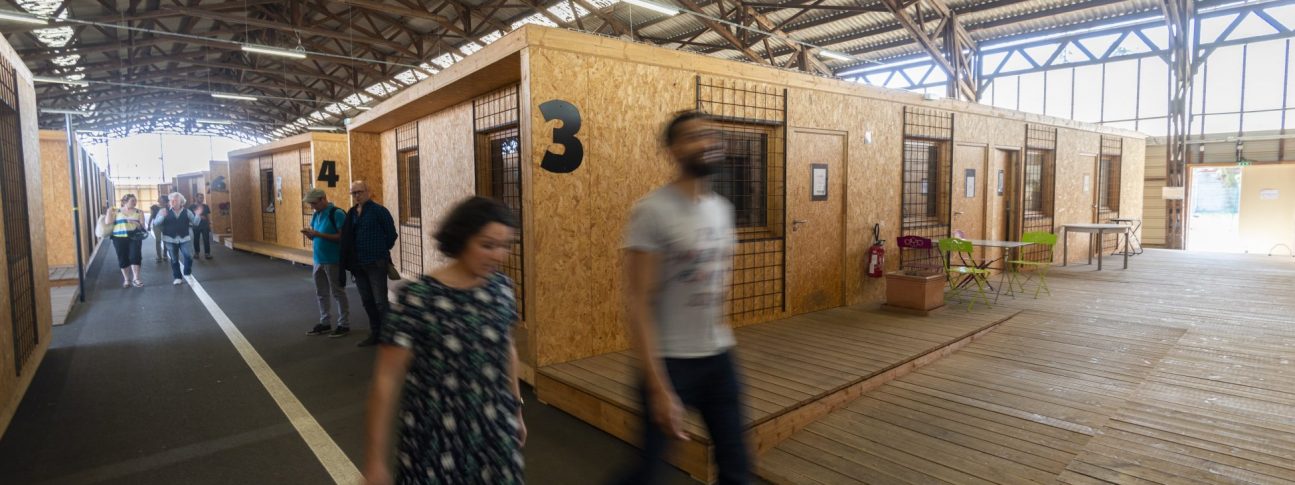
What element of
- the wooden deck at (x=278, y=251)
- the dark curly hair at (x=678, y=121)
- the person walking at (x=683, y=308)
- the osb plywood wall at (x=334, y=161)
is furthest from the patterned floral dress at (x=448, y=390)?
the wooden deck at (x=278, y=251)

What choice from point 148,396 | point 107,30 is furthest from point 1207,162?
point 107,30

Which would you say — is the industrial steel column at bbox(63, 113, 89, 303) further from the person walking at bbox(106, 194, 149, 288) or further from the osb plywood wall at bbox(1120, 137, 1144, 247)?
→ the osb plywood wall at bbox(1120, 137, 1144, 247)

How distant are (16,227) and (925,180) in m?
9.16

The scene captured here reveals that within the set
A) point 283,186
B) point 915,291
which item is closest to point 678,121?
point 915,291

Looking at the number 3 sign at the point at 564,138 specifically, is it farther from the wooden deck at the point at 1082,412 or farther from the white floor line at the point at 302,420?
the wooden deck at the point at 1082,412

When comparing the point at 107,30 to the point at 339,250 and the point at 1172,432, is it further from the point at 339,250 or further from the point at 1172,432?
the point at 1172,432

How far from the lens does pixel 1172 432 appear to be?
133 inches

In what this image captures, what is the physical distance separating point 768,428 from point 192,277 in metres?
11.9

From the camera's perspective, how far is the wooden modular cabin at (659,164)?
4.52 m

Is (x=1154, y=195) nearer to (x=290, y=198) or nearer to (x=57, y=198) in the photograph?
(x=290, y=198)

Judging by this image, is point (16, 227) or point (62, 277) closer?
point (16, 227)

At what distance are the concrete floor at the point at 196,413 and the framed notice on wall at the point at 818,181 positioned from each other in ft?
11.5

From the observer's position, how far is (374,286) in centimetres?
576

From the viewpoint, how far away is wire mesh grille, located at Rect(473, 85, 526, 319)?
229 inches
